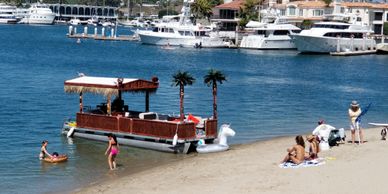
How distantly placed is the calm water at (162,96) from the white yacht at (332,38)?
10.3 ft

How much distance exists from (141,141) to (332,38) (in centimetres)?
8934

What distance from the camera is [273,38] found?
12800 centimetres

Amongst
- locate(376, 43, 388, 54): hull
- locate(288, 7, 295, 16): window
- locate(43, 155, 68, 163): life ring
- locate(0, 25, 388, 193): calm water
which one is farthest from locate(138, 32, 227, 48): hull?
locate(43, 155, 68, 163): life ring

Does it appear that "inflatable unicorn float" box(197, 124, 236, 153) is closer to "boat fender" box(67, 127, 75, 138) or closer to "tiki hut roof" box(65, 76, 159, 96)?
"tiki hut roof" box(65, 76, 159, 96)

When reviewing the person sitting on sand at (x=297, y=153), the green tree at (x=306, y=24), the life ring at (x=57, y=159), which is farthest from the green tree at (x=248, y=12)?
the person sitting on sand at (x=297, y=153)

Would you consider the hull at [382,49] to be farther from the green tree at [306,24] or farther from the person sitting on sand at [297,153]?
the person sitting on sand at [297,153]

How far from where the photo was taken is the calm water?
29062 millimetres

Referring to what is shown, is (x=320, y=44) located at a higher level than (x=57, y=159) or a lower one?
higher

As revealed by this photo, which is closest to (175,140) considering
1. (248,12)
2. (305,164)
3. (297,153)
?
(297,153)

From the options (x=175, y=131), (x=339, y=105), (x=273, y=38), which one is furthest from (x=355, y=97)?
(x=273, y=38)

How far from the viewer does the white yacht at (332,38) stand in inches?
4619

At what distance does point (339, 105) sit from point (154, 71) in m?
32.3

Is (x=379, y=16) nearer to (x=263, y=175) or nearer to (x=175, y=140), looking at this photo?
(x=175, y=140)

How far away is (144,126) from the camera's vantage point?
31.8 metres
